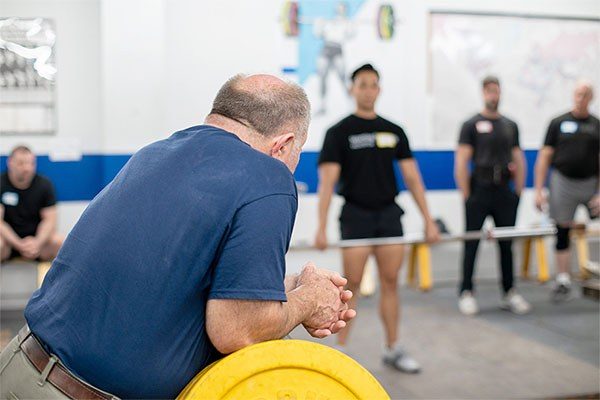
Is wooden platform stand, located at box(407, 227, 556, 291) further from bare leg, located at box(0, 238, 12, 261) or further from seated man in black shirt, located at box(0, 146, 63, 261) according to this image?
bare leg, located at box(0, 238, 12, 261)

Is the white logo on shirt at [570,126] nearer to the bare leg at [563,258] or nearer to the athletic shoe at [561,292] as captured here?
the bare leg at [563,258]

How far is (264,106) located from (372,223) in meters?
2.41

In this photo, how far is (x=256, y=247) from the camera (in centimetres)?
138

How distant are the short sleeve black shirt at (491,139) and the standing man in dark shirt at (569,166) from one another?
47cm

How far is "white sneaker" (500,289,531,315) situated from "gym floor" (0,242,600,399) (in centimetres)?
7

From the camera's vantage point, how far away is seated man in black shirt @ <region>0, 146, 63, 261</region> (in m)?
4.98

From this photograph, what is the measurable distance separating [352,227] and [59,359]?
2.58m

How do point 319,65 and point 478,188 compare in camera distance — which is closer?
point 478,188

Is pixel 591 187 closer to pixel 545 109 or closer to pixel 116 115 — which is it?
pixel 545 109

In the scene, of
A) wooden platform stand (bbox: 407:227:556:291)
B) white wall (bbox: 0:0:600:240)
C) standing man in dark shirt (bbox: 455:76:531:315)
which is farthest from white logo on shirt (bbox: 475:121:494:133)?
white wall (bbox: 0:0:600:240)

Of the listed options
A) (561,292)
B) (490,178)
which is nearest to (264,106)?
(490,178)

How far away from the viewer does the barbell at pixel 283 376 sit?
1.39m

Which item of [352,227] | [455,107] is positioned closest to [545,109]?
[455,107]

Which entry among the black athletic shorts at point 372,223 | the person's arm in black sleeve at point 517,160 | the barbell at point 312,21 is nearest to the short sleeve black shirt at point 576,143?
the person's arm in black sleeve at point 517,160
